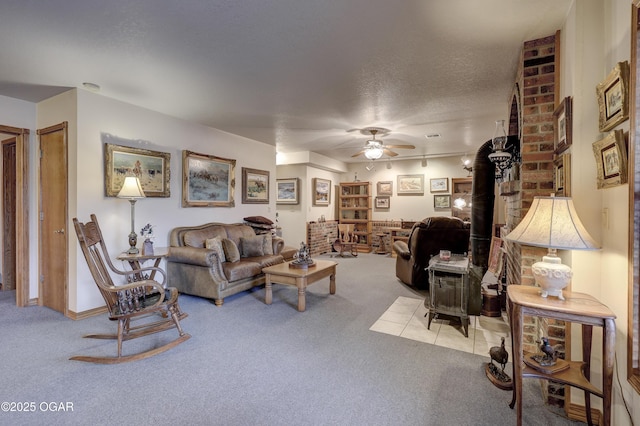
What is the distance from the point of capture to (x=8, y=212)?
428 cm

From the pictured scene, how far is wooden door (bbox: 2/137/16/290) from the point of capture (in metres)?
4.23

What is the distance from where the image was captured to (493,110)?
3.93 metres

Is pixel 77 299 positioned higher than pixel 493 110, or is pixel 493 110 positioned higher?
pixel 493 110

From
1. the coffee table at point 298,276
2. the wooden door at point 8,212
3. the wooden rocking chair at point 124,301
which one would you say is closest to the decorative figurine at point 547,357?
the coffee table at point 298,276

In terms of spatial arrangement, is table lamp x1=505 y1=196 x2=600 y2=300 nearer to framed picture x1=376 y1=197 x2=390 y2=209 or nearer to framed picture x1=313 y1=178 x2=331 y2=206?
framed picture x1=313 y1=178 x2=331 y2=206

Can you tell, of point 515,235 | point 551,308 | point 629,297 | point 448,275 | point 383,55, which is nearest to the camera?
point 629,297

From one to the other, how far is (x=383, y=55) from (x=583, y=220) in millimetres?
1872

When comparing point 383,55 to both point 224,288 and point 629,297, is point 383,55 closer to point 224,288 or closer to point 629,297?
point 629,297

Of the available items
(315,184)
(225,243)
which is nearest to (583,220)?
(225,243)

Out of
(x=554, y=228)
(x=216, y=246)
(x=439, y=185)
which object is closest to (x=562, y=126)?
(x=554, y=228)

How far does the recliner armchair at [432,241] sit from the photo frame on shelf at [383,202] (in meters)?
3.92

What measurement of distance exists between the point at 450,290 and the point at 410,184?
5410 millimetres

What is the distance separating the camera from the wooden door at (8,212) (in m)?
4.23

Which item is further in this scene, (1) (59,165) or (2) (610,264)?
(1) (59,165)
